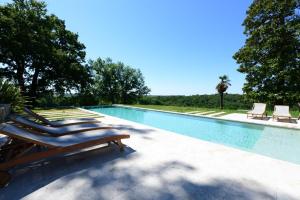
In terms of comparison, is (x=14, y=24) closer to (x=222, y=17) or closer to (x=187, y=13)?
(x=187, y=13)

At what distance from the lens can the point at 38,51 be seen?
651 inches

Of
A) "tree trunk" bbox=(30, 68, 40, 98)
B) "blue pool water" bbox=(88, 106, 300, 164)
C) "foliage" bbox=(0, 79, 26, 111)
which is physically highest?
"tree trunk" bbox=(30, 68, 40, 98)

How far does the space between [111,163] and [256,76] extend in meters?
15.7

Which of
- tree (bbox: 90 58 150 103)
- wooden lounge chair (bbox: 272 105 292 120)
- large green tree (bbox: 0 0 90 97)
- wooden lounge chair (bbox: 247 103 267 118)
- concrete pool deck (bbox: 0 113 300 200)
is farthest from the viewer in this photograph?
tree (bbox: 90 58 150 103)

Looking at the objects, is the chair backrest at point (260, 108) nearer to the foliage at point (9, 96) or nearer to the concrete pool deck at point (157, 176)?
the concrete pool deck at point (157, 176)

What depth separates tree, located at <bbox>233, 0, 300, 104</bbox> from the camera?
1334 cm

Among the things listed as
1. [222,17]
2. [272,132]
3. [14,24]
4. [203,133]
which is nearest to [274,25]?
[222,17]

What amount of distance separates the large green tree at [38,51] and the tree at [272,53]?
17.8 meters

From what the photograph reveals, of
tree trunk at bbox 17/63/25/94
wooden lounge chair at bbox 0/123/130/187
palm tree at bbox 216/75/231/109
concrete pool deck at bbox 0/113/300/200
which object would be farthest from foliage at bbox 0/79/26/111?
palm tree at bbox 216/75/231/109

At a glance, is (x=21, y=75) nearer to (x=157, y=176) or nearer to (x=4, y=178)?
(x=4, y=178)

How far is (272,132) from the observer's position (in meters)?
7.37

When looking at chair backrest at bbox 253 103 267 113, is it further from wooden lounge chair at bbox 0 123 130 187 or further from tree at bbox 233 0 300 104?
wooden lounge chair at bbox 0 123 130 187

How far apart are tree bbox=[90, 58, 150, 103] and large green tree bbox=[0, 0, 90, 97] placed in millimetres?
8066

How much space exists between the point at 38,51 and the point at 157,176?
18.7m
